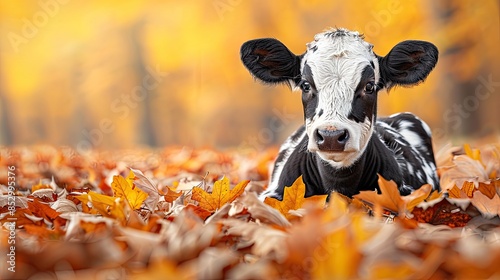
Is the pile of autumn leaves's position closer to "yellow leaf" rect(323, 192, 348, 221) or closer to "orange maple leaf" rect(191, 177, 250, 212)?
"yellow leaf" rect(323, 192, 348, 221)

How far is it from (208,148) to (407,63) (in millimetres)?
7108

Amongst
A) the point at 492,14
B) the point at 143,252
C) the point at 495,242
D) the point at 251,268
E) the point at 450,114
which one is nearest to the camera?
the point at 251,268

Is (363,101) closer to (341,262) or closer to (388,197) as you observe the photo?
(388,197)

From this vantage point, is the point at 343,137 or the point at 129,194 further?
the point at 343,137

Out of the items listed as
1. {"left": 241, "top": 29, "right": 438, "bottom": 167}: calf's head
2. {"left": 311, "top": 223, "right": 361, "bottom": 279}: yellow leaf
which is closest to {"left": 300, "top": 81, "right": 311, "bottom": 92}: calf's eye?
{"left": 241, "top": 29, "right": 438, "bottom": 167}: calf's head

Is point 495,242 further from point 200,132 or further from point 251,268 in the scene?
point 200,132

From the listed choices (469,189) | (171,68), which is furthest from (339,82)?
(171,68)

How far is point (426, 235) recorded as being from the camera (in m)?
1.72

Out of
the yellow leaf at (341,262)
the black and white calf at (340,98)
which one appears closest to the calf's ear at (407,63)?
the black and white calf at (340,98)

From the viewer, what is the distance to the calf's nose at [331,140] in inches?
111

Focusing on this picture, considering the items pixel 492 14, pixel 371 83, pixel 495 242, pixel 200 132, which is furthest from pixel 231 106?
pixel 495 242

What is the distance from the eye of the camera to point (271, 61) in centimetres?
354

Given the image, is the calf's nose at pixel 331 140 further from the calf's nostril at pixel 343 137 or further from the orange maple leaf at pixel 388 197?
the orange maple leaf at pixel 388 197

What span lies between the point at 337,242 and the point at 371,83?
1900 mm
